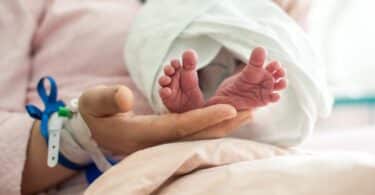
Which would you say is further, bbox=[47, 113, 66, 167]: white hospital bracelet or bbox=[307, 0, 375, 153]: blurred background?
bbox=[307, 0, 375, 153]: blurred background

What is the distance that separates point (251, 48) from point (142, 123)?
0.20 m

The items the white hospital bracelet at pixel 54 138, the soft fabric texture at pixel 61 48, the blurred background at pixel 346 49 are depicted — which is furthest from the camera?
the blurred background at pixel 346 49

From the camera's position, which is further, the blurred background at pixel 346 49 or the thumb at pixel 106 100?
the blurred background at pixel 346 49

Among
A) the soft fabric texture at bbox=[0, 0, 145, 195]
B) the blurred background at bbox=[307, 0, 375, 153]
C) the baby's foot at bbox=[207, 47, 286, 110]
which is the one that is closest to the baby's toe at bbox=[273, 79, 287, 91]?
the baby's foot at bbox=[207, 47, 286, 110]

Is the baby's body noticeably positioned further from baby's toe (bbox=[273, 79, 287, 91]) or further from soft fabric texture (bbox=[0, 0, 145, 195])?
soft fabric texture (bbox=[0, 0, 145, 195])

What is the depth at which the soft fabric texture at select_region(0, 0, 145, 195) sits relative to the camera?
95cm

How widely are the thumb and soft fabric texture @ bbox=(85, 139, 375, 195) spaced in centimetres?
6

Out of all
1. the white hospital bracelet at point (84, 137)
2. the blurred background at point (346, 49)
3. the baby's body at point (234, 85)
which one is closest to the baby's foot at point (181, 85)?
the baby's body at point (234, 85)

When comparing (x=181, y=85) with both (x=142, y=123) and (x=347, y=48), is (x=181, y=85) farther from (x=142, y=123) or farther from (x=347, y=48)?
(x=347, y=48)

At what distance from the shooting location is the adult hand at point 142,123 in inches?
27.5

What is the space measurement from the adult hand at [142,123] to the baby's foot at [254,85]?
0.07 feet

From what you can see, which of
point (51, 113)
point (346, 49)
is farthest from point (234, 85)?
point (346, 49)

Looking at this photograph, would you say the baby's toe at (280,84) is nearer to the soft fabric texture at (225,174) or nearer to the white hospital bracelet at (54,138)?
the soft fabric texture at (225,174)

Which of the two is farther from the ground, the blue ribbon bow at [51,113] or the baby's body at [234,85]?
the baby's body at [234,85]
